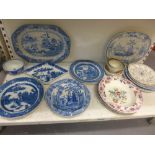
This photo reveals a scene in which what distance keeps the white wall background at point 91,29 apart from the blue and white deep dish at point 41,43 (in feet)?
0.08

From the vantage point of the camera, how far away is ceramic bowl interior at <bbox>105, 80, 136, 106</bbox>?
727mm

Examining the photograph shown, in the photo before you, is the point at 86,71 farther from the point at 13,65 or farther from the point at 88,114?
the point at 13,65

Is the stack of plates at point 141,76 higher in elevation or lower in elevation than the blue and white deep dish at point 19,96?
higher

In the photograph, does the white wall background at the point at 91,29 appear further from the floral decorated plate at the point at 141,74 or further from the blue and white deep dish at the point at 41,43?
the floral decorated plate at the point at 141,74

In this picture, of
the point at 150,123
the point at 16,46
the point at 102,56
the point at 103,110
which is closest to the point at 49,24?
the point at 16,46

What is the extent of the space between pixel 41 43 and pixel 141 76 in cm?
54

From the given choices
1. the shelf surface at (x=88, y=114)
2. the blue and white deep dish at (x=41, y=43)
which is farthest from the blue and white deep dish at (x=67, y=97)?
the blue and white deep dish at (x=41, y=43)

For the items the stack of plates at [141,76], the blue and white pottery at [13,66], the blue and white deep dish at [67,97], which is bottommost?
the blue and white deep dish at [67,97]

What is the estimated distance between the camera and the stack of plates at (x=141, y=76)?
790 millimetres

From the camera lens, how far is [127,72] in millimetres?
A: 829

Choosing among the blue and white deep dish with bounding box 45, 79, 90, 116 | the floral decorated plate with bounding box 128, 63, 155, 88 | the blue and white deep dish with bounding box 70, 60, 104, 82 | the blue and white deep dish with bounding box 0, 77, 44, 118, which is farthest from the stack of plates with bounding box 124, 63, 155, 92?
the blue and white deep dish with bounding box 0, 77, 44, 118

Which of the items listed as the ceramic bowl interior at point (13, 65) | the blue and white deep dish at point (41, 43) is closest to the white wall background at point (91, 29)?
the blue and white deep dish at point (41, 43)

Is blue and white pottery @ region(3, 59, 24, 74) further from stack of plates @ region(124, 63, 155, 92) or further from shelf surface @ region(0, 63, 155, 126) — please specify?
stack of plates @ region(124, 63, 155, 92)

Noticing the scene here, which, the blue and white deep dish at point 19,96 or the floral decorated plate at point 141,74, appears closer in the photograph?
the blue and white deep dish at point 19,96
